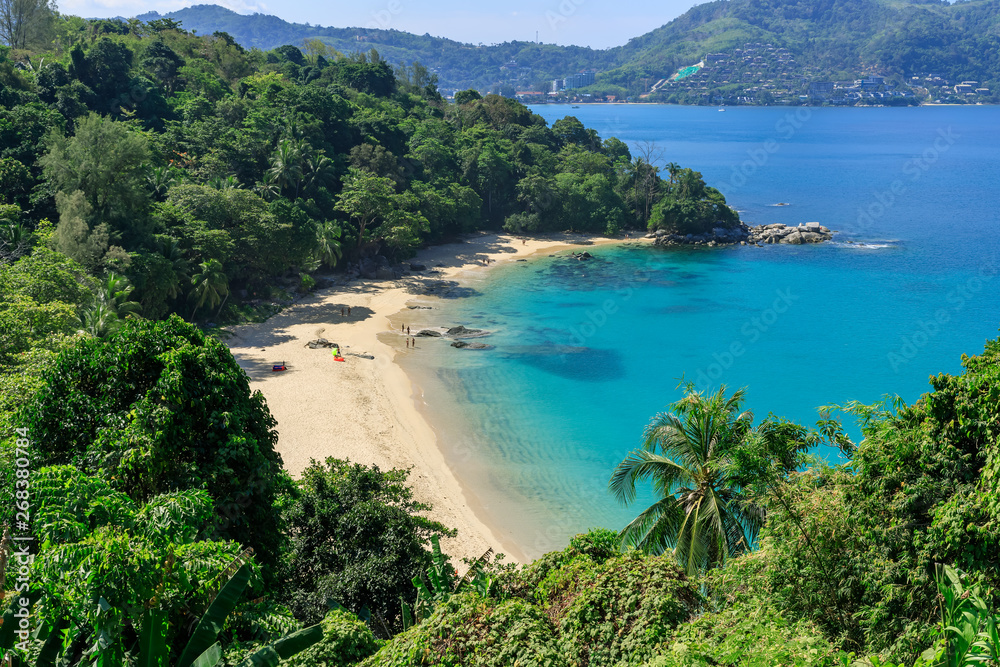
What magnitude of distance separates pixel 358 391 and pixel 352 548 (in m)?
17.8

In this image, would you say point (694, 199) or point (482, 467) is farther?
point (694, 199)

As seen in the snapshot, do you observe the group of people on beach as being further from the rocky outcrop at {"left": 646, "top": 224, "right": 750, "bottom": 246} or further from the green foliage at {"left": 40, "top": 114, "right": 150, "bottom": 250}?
the rocky outcrop at {"left": 646, "top": 224, "right": 750, "bottom": 246}

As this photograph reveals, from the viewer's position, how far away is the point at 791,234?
66.9 meters

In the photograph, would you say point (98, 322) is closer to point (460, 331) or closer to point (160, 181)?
point (460, 331)

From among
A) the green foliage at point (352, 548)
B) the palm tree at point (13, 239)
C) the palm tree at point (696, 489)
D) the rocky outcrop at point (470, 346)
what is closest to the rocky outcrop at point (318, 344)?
the rocky outcrop at point (470, 346)

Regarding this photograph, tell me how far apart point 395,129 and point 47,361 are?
5269cm

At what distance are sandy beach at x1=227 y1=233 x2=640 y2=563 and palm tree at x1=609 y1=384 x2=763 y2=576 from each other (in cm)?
794

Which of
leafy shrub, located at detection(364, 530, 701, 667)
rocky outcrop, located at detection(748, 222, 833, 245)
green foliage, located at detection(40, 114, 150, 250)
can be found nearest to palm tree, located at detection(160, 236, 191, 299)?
green foliage, located at detection(40, 114, 150, 250)

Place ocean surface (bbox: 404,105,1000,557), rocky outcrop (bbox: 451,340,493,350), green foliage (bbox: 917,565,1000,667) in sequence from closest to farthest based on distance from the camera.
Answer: green foliage (bbox: 917,565,1000,667)
ocean surface (bbox: 404,105,1000,557)
rocky outcrop (bbox: 451,340,493,350)

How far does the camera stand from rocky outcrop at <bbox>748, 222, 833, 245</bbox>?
216ft

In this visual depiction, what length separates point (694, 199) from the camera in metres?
66.9

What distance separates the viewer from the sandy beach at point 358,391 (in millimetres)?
23562

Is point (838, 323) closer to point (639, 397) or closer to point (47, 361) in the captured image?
point (639, 397)

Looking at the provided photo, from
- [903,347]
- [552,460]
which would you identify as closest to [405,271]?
[552,460]
